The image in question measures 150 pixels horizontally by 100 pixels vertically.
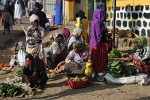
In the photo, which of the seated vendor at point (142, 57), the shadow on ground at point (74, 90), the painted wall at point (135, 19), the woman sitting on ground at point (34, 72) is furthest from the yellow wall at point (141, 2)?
the woman sitting on ground at point (34, 72)

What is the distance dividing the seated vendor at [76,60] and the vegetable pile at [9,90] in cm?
124

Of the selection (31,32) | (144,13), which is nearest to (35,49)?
(31,32)

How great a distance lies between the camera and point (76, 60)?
966cm

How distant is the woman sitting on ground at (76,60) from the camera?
9.35 metres

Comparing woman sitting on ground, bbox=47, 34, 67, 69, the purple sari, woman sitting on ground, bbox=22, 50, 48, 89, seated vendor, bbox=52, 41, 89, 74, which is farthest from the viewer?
woman sitting on ground, bbox=47, 34, 67, 69

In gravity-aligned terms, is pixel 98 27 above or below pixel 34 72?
above

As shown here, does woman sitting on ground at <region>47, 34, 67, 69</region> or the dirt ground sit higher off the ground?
woman sitting on ground at <region>47, 34, 67, 69</region>

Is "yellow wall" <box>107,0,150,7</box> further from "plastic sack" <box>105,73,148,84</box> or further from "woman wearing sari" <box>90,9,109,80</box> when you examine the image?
"plastic sack" <box>105,73,148,84</box>

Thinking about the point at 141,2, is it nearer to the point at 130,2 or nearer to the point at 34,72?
the point at 130,2

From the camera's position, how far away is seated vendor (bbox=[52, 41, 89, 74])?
9352mm

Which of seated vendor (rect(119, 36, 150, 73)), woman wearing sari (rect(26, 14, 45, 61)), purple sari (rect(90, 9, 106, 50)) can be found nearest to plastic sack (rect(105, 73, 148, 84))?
seated vendor (rect(119, 36, 150, 73))

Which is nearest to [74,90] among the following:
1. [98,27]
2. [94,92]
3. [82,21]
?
[94,92]

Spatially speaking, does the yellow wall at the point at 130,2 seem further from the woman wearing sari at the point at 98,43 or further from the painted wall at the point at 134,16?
the woman wearing sari at the point at 98,43

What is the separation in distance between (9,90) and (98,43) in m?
2.26
